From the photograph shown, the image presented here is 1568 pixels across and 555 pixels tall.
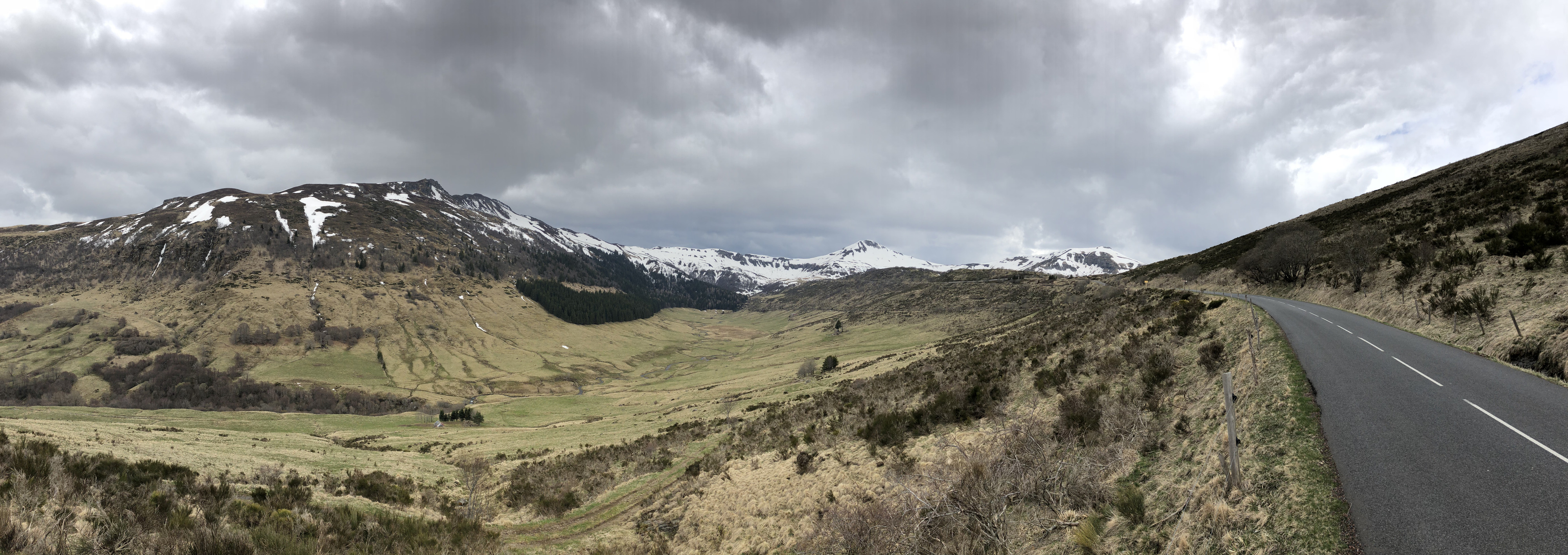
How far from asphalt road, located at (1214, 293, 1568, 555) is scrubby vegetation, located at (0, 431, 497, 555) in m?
16.4

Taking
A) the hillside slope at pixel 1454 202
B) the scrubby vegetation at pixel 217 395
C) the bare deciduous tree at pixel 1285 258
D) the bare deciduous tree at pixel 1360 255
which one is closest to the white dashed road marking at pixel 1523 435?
the hillside slope at pixel 1454 202

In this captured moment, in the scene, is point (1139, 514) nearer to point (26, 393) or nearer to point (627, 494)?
point (627, 494)

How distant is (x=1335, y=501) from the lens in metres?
6.52

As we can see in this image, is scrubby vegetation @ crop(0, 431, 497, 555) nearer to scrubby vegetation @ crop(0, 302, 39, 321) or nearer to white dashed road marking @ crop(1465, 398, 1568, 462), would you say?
white dashed road marking @ crop(1465, 398, 1568, 462)

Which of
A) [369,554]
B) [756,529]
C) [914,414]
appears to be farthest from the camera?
[914,414]

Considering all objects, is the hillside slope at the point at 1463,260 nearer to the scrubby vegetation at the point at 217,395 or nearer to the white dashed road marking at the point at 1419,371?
the white dashed road marking at the point at 1419,371

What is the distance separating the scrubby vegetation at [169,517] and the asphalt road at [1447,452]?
16385mm

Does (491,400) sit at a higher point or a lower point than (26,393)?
lower

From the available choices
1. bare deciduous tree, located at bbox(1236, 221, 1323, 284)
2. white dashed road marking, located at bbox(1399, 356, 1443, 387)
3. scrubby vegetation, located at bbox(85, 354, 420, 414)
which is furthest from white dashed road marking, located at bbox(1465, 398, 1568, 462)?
scrubby vegetation, located at bbox(85, 354, 420, 414)

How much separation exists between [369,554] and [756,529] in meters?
8.72

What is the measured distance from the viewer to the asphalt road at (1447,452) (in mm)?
5695

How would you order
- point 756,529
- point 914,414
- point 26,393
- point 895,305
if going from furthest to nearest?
point 895,305 → point 26,393 → point 914,414 → point 756,529

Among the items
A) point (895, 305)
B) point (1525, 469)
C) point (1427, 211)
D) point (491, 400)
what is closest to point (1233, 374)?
point (1525, 469)

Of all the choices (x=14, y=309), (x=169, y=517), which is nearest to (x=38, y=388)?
(x=14, y=309)
